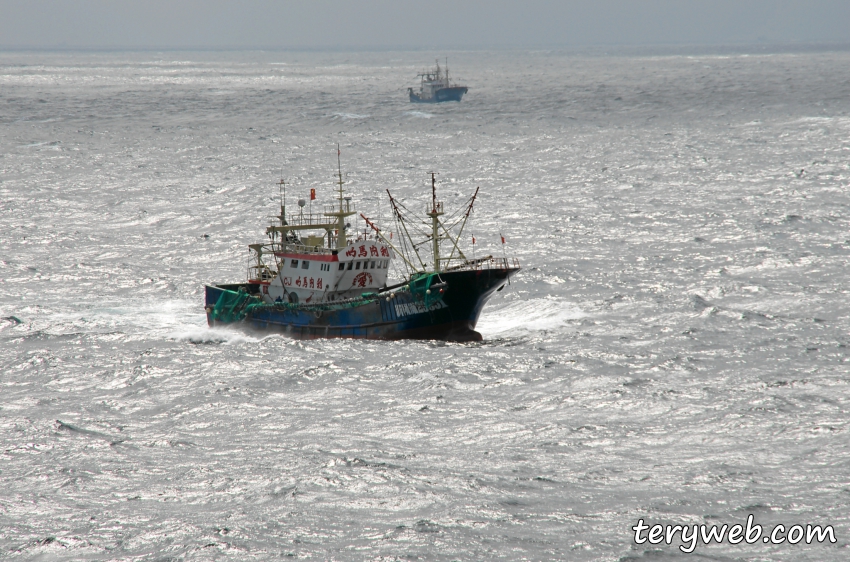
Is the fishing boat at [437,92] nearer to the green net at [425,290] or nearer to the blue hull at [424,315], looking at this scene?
the blue hull at [424,315]

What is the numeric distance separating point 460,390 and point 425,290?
33.5ft

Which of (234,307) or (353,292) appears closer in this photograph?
(353,292)

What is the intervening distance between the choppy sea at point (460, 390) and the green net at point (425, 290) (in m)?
2.39

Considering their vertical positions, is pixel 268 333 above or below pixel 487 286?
below

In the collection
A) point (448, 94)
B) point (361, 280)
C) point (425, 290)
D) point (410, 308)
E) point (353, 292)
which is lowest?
point (410, 308)

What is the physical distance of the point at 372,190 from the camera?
3386 inches

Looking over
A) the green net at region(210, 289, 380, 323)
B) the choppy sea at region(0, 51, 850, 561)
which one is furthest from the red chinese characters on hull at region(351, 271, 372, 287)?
the choppy sea at region(0, 51, 850, 561)

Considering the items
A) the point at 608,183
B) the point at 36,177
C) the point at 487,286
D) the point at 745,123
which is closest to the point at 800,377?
the point at 487,286

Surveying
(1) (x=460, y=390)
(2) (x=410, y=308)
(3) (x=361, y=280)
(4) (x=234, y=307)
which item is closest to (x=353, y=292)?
(3) (x=361, y=280)

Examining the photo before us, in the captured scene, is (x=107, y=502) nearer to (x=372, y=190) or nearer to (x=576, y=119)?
(x=372, y=190)

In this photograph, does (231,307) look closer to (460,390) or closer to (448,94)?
(460,390)

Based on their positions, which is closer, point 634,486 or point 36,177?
point 634,486

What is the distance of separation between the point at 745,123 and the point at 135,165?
84796 mm

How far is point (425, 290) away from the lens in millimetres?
44188
